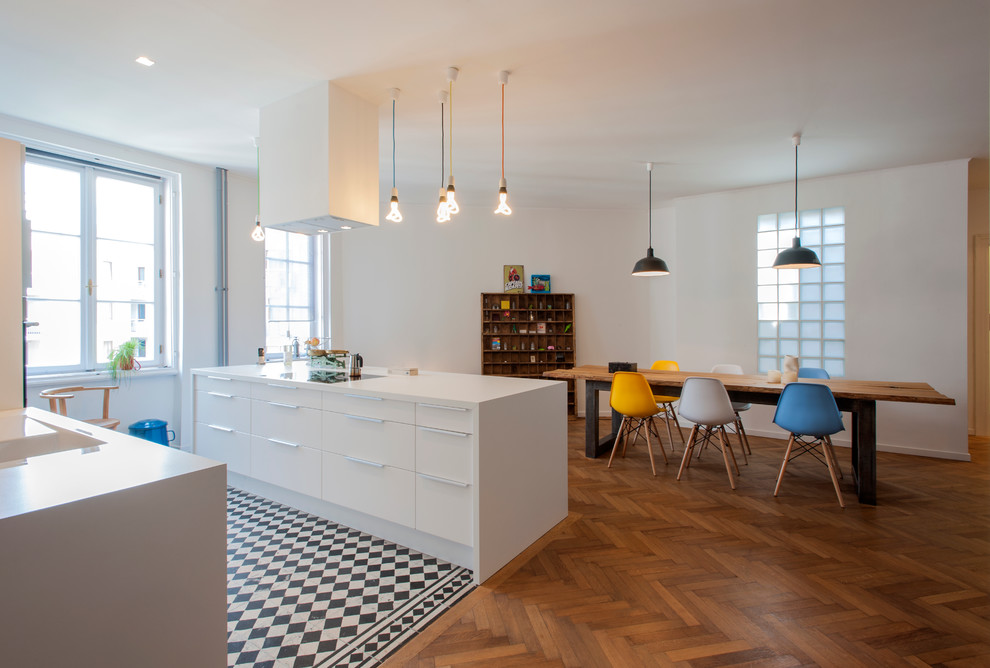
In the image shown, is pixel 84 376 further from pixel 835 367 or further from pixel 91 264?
pixel 835 367

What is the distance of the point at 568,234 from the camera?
7.00m

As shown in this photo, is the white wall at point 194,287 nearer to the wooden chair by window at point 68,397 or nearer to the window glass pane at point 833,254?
the wooden chair by window at point 68,397

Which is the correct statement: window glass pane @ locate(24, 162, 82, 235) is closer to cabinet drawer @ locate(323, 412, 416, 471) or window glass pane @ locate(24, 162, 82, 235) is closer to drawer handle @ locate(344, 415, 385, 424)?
cabinet drawer @ locate(323, 412, 416, 471)

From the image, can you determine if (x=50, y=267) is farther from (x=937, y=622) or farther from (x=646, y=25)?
(x=937, y=622)

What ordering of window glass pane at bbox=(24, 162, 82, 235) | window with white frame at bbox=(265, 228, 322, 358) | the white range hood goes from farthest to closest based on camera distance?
window with white frame at bbox=(265, 228, 322, 358)
window glass pane at bbox=(24, 162, 82, 235)
the white range hood

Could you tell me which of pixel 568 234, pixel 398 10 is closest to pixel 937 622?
pixel 398 10

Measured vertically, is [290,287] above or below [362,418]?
above

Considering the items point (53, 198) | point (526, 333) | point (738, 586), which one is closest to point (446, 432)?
point (738, 586)

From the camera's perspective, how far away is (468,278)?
689 centimetres

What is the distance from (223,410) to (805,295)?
6.00 meters

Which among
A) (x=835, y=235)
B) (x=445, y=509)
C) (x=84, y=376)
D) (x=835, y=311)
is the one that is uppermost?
(x=835, y=235)

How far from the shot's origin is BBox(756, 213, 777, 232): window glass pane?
224 inches

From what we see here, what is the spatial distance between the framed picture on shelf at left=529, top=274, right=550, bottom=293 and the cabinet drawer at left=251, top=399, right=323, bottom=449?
170 inches

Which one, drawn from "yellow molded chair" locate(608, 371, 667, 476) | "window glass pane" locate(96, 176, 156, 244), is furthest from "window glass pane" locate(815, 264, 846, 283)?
"window glass pane" locate(96, 176, 156, 244)
